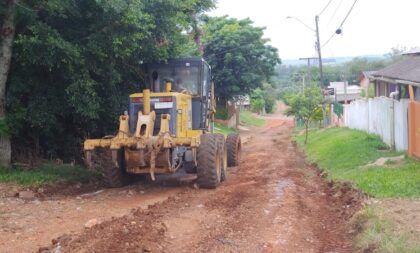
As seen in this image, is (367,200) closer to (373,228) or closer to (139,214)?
(373,228)

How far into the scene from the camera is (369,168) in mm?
13789

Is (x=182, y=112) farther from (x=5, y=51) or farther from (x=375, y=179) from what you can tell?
(x=375, y=179)

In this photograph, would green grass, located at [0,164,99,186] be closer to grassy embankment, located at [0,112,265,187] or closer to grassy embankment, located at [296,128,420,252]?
grassy embankment, located at [0,112,265,187]

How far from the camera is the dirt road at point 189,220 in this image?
7.44 metres

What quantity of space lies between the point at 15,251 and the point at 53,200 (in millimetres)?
3916

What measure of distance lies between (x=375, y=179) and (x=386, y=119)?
7422mm

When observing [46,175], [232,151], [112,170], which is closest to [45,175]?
[46,175]

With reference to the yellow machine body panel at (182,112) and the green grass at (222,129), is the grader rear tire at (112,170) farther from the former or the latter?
the green grass at (222,129)

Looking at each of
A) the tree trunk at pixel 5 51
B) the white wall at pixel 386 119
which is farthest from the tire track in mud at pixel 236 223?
the tree trunk at pixel 5 51

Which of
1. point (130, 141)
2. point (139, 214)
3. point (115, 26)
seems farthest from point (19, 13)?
point (139, 214)

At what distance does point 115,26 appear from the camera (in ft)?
41.6

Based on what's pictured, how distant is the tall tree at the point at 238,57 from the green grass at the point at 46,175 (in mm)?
26683

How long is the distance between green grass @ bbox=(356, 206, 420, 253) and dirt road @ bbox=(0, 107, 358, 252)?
0.32 meters

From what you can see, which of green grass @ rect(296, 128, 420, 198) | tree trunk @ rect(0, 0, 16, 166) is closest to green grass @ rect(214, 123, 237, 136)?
green grass @ rect(296, 128, 420, 198)
